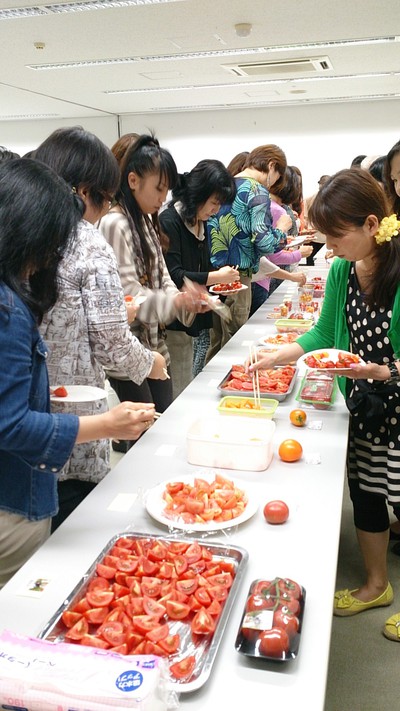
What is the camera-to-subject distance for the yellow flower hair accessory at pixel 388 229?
1631 millimetres

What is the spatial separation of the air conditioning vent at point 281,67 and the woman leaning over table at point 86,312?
5736 mm

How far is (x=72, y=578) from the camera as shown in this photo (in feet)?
3.61

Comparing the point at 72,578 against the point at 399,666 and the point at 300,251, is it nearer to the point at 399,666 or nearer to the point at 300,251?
the point at 399,666

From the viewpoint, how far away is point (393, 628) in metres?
1.92

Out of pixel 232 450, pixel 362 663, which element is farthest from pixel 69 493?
pixel 362 663

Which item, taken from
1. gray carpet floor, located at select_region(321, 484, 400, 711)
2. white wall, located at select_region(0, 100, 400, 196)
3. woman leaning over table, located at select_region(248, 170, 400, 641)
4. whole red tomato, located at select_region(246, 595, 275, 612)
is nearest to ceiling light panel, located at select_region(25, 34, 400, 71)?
white wall, located at select_region(0, 100, 400, 196)

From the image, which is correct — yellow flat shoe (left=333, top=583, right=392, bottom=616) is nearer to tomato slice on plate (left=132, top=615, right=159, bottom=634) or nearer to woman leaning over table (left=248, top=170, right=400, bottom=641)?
woman leaning over table (left=248, top=170, right=400, bottom=641)

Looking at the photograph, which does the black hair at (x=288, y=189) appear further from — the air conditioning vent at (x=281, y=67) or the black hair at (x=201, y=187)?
the air conditioning vent at (x=281, y=67)

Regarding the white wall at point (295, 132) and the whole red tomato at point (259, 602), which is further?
the white wall at point (295, 132)

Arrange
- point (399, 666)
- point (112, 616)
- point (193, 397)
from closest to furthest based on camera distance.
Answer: point (112, 616) < point (399, 666) < point (193, 397)

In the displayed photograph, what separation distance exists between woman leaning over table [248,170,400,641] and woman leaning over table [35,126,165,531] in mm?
632

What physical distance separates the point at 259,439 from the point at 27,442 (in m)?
0.71

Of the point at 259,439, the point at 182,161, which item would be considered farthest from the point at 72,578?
the point at 182,161

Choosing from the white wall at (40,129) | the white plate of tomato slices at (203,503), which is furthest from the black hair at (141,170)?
the white wall at (40,129)
